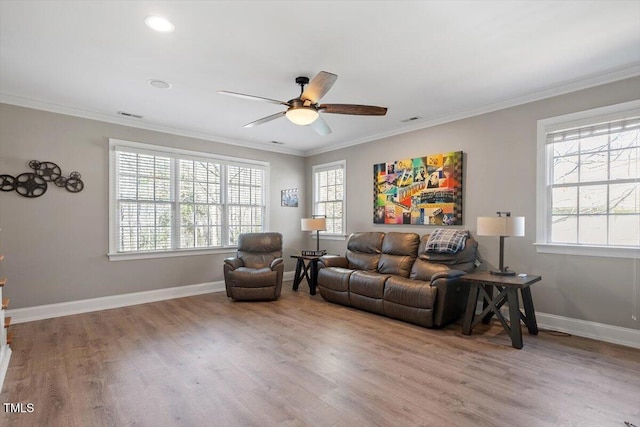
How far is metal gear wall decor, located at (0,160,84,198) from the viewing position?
399 cm

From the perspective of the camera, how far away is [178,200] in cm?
531

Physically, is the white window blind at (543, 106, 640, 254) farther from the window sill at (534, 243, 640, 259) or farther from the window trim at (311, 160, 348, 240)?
the window trim at (311, 160, 348, 240)

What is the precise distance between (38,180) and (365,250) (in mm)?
4463

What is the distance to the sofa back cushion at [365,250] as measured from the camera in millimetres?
5031

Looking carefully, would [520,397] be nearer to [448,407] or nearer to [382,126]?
[448,407]

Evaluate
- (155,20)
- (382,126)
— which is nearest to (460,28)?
(155,20)

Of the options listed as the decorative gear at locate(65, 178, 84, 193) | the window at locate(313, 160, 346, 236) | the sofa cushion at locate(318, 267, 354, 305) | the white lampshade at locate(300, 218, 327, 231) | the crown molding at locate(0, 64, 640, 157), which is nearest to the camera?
the crown molding at locate(0, 64, 640, 157)

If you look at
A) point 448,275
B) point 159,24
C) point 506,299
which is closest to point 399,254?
point 448,275

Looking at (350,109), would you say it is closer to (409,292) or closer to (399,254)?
(409,292)

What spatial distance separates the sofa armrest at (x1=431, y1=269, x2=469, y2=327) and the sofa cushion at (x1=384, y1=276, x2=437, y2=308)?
2.9 inches

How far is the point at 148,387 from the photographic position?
7.99ft

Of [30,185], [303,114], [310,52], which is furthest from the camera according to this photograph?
[30,185]

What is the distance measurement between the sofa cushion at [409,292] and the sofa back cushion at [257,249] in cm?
228

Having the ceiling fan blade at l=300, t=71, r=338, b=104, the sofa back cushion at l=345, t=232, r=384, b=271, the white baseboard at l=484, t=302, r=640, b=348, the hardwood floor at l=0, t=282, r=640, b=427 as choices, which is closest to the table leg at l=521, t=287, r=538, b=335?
the hardwood floor at l=0, t=282, r=640, b=427
